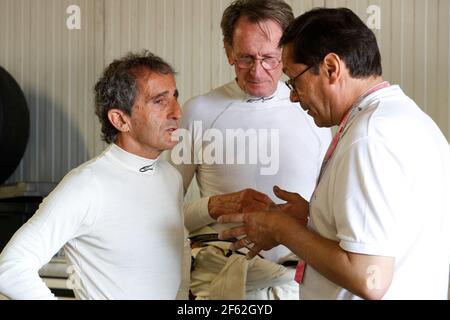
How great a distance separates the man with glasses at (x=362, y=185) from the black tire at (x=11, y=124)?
8.59 ft

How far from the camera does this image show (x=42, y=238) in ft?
5.01

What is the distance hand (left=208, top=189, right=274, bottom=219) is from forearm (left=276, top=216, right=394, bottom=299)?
0.39 metres

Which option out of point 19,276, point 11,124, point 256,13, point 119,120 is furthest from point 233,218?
point 11,124

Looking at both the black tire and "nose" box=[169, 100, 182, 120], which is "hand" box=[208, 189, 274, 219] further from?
the black tire

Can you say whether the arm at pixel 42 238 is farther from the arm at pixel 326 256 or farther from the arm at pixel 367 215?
the arm at pixel 367 215

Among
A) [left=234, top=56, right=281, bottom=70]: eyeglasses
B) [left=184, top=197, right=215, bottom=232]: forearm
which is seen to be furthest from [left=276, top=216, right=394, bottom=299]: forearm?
[left=234, top=56, right=281, bottom=70]: eyeglasses

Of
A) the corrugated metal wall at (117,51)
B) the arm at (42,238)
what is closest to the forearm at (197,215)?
the arm at (42,238)

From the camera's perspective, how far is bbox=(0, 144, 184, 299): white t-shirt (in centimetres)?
152

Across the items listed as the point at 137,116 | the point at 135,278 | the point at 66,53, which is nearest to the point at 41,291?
the point at 135,278

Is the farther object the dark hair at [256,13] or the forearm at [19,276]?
the dark hair at [256,13]

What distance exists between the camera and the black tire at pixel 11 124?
3814 mm

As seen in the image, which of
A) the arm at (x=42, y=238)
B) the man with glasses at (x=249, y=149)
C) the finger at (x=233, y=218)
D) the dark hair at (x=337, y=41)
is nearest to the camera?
the dark hair at (x=337, y=41)

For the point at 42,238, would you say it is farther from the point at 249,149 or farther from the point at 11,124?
the point at 11,124

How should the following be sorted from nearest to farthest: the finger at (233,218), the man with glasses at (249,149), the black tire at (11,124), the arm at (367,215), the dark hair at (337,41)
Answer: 1. the arm at (367,215)
2. the dark hair at (337,41)
3. the finger at (233,218)
4. the man with glasses at (249,149)
5. the black tire at (11,124)
